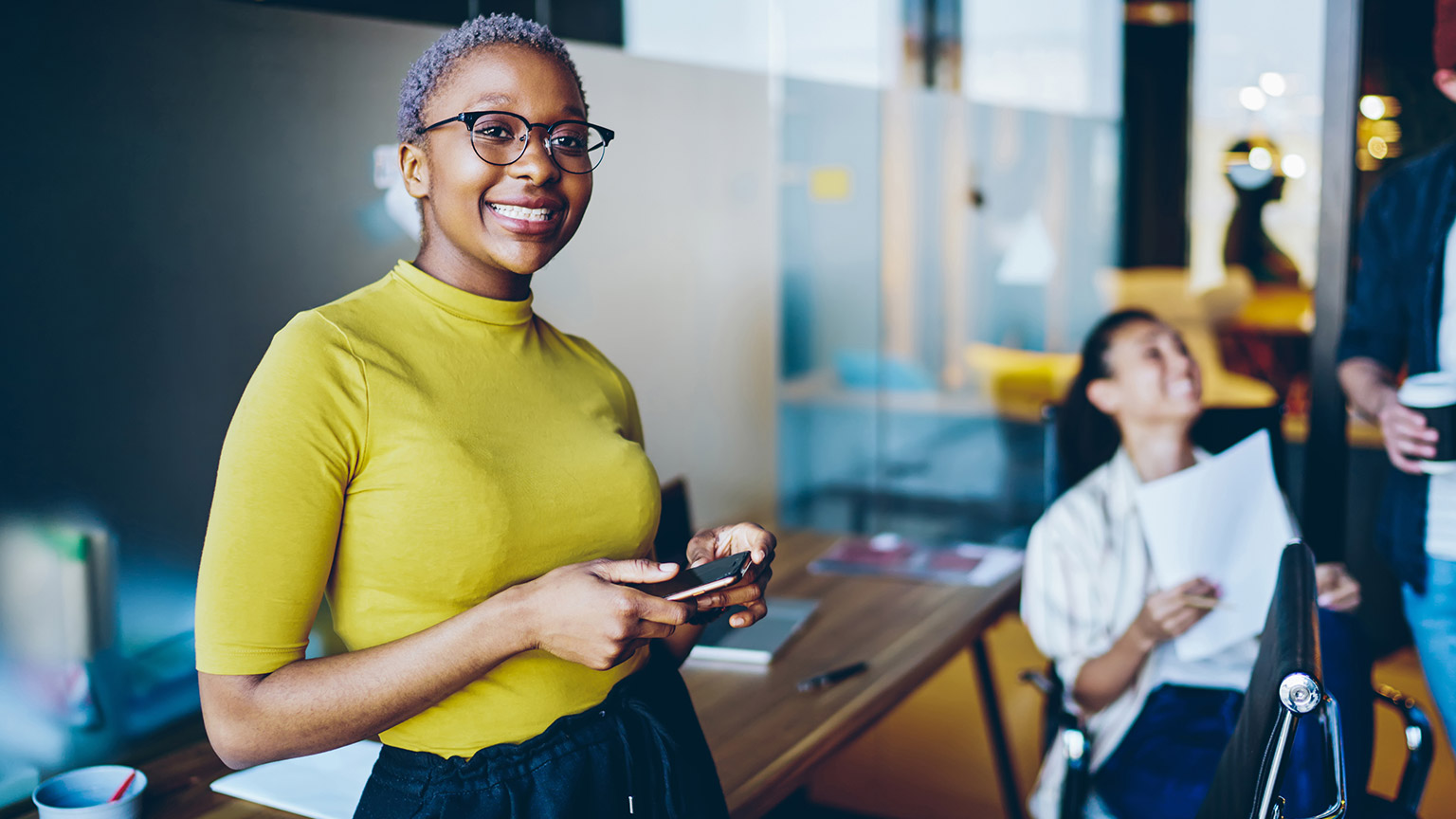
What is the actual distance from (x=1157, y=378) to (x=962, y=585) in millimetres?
548

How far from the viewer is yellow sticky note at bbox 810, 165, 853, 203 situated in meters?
3.78

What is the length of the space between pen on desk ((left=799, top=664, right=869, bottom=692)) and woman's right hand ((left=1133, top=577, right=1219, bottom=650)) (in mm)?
456

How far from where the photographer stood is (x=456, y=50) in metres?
1.02

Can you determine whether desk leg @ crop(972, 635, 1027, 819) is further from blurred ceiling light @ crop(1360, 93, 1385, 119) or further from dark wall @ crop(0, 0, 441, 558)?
blurred ceiling light @ crop(1360, 93, 1385, 119)

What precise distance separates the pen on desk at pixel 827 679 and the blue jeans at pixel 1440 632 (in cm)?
85

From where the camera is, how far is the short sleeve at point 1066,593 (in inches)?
76.6

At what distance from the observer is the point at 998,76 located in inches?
160

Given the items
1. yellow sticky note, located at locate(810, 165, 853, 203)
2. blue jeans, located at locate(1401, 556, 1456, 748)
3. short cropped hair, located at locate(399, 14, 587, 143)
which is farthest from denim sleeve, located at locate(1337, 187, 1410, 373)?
yellow sticky note, located at locate(810, 165, 853, 203)

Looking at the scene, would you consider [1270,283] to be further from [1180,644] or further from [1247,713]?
[1247,713]

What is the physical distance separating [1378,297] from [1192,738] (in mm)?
781

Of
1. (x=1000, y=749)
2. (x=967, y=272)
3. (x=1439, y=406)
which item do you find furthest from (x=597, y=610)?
(x=967, y=272)

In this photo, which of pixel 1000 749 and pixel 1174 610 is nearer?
pixel 1174 610

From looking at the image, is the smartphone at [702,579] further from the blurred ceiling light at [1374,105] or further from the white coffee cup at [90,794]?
the blurred ceiling light at [1374,105]

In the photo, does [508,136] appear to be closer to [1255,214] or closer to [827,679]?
[827,679]
